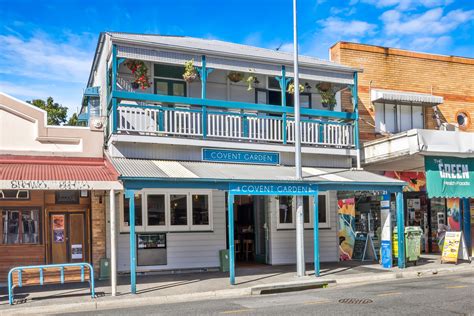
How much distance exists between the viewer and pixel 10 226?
1443 cm

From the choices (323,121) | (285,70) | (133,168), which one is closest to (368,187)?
(323,121)

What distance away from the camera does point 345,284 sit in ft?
44.6

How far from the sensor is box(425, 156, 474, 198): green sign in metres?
16.7

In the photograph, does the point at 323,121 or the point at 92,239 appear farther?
the point at 323,121

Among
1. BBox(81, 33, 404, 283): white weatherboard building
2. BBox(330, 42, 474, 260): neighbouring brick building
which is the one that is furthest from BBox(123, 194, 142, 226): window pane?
BBox(330, 42, 474, 260): neighbouring brick building

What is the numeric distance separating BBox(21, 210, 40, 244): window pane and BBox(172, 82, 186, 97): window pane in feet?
18.1

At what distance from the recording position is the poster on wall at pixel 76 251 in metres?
14.9

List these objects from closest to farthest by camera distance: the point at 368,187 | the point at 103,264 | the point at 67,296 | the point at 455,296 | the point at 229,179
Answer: the point at 455,296 < the point at 67,296 < the point at 229,179 < the point at 103,264 < the point at 368,187

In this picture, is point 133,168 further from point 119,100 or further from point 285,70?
point 285,70

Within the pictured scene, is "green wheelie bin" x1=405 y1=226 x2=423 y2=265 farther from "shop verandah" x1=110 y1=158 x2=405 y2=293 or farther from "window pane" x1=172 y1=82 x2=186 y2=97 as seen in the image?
"window pane" x1=172 y1=82 x2=186 y2=97

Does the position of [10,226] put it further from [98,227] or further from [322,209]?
[322,209]

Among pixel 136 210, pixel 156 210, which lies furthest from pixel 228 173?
pixel 136 210

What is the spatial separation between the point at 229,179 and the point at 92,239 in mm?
4461

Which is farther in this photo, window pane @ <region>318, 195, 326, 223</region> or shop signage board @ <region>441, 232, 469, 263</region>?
window pane @ <region>318, 195, 326, 223</region>
